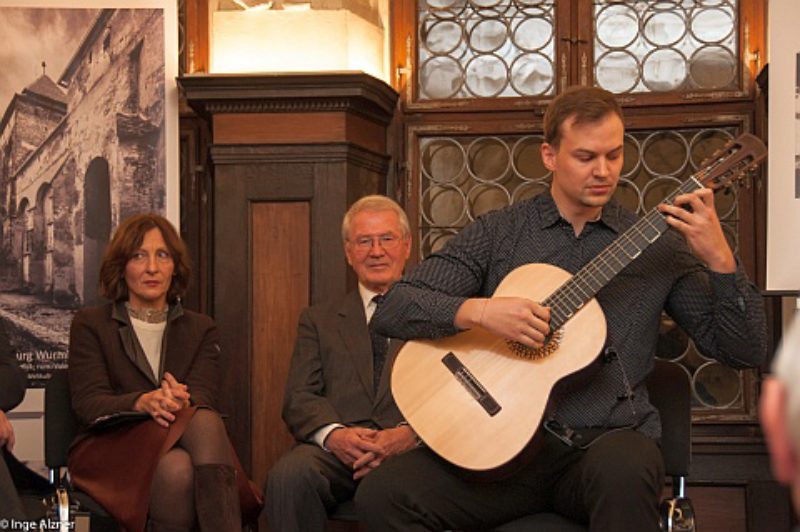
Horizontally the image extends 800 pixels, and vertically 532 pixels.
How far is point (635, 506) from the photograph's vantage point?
256 cm

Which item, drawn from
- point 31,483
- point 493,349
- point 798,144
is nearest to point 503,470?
point 493,349

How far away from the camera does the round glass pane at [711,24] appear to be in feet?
14.7

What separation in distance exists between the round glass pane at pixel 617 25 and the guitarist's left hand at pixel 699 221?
6.81ft

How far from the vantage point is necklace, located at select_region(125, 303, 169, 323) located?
12.7ft

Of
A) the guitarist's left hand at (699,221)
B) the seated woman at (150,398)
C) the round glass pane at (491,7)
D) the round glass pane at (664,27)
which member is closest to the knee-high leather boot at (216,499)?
the seated woman at (150,398)

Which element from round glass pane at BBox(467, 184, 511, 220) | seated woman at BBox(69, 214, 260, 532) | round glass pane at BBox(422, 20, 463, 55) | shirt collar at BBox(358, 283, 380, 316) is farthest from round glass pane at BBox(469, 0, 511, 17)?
seated woman at BBox(69, 214, 260, 532)

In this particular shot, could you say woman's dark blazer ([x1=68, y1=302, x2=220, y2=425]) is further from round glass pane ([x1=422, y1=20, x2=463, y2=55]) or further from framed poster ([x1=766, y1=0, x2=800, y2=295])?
framed poster ([x1=766, y1=0, x2=800, y2=295])

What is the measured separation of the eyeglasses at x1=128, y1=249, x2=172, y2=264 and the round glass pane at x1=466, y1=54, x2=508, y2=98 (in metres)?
1.41

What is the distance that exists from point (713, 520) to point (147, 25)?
271 cm

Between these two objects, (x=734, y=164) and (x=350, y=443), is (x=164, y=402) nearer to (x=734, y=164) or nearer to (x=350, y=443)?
(x=350, y=443)

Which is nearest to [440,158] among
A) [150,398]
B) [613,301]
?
[150,398]

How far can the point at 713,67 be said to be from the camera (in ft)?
14.8

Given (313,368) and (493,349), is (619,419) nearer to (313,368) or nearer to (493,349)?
(493,349)

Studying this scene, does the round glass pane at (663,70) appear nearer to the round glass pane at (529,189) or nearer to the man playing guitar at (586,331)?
the round glass pane at (529,189)
